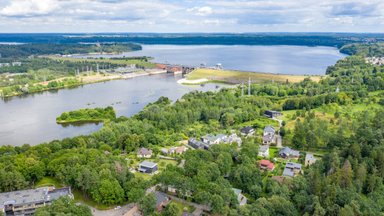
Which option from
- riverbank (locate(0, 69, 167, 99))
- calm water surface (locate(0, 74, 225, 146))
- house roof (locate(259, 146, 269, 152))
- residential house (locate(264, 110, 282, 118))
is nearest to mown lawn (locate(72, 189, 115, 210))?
house roof (locate(259, 146, 269, 152))

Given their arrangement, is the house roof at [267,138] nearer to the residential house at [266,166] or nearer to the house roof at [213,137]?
the house roof at [213,137]

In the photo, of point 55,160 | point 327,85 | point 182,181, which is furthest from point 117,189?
point 327,85

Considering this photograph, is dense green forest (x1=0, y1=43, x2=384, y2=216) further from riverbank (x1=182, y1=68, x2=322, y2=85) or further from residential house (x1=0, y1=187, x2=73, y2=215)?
riverbank (x1=182, y1=68, x2=322, y2=85)

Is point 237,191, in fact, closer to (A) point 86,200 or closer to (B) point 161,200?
(B) point 161,200

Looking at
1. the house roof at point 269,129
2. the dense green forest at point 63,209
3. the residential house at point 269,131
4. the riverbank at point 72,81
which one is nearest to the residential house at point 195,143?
the residential house at point 269,131

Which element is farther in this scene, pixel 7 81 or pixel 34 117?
pixel 7 81

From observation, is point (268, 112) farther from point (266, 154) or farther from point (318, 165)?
point (318, 165)
